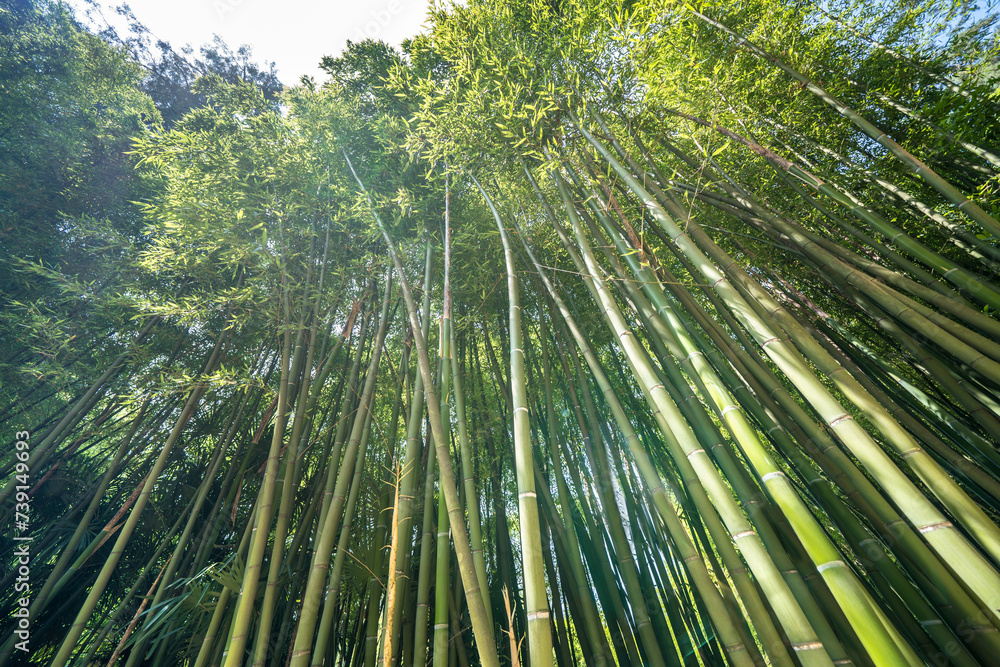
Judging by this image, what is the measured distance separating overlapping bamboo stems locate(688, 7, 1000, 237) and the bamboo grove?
19mm

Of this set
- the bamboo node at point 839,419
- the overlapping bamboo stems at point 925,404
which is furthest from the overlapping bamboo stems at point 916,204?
the bamboo node at point 839,419

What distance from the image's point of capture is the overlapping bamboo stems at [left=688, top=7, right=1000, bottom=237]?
53.1 inches

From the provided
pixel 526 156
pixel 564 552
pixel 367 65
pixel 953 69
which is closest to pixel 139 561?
pixel 564 552

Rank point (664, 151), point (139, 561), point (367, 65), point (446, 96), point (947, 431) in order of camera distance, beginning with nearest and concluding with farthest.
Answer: point (947, 431)
point (446, 96)
point (664, 151)
point (139, 561)
point (367, 65)

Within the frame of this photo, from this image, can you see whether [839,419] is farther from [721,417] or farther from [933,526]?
[721,417]

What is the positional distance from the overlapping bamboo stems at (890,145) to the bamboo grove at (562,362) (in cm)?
2

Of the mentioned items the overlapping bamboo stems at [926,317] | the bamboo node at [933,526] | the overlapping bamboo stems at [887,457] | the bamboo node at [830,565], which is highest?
the overlapping bamboo stems at [926,317]

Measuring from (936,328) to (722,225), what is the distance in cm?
158

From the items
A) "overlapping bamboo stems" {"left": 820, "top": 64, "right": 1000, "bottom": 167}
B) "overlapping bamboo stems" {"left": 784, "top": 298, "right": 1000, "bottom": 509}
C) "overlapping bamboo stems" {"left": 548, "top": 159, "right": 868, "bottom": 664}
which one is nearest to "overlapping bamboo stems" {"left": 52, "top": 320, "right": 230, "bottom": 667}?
"overlapping bamboo stems" {"left": 548, "top": 159, "right": 868, "bottom": 664}

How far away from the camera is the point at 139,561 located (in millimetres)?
2654

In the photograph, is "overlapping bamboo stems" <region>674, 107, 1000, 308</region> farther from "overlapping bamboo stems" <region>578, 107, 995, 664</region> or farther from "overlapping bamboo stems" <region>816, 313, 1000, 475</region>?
"overlapping bamboo stems" <region>578, 107, 995, 664</region>

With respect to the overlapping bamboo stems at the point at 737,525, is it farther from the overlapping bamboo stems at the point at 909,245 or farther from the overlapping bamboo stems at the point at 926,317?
the overlapping bamboo stems at the point at 909,245

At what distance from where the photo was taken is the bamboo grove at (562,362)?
954 mm

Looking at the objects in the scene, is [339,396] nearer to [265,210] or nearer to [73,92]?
[265,210]
